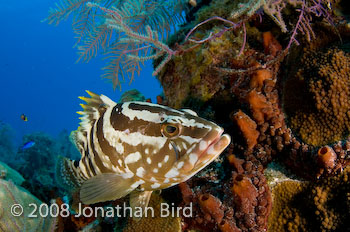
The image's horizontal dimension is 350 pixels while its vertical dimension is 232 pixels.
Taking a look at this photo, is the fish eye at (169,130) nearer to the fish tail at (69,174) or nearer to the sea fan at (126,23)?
the fish tail at (69,174)

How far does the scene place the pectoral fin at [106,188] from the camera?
2557 mm

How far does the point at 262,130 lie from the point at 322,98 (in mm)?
765

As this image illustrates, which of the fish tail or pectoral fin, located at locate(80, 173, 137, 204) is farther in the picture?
the fish tail

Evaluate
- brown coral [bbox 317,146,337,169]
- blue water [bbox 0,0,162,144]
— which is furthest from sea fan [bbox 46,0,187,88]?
blue water [bbox 0,0,162,144]

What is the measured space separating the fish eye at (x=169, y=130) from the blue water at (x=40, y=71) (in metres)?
97.2

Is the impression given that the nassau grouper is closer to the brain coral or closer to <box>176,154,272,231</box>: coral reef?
<box>176,154,272,231</box>: coral reef

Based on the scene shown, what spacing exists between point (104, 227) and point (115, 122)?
5.67ft

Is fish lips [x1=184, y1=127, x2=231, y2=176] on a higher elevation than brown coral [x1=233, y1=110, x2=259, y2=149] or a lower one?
higher

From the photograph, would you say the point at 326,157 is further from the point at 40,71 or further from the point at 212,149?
the point at 40,71

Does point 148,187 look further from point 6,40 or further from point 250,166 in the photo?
point 6,40

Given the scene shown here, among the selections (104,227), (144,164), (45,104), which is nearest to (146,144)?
(144,164)

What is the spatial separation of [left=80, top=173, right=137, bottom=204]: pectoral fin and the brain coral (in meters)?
2.13

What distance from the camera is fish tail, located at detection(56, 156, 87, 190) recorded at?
11.4 ft

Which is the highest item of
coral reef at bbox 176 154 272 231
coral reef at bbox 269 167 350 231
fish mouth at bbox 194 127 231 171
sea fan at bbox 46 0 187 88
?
sea fan at bbox 46 0 187 88
